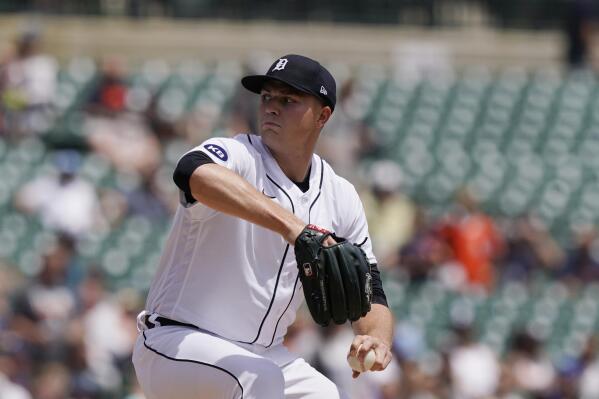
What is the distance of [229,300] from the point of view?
164 inches

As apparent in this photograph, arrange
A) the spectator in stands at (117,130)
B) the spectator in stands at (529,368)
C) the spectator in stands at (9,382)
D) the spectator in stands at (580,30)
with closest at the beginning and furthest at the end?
the spectator in stands at (9,382)
the spectator in stands at (529,368)
the spectator in stands at (117,130)
the spectator in stands at (580,30)

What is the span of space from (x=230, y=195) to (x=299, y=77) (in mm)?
563

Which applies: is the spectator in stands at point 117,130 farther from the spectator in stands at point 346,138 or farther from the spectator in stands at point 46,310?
the spectator in stands at point 46,310

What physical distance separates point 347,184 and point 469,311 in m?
5.80

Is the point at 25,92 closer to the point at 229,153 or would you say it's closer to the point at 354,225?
the point at 354,225

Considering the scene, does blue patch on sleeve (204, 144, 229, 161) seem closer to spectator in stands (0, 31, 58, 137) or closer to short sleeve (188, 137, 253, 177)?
short sleeve (188, 137, 253, 177)

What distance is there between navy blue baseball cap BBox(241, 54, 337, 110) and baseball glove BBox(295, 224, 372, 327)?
1.80ft

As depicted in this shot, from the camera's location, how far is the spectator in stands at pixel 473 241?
34.8ft

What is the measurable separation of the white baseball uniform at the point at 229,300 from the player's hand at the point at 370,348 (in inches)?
10.6

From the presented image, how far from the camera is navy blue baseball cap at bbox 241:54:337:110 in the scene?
4152 mm

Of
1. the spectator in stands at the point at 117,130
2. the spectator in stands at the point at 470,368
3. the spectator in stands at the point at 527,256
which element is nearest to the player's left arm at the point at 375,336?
the spectator in stands at the point at 470,368

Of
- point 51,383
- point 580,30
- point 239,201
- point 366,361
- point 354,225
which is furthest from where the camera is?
point 580,30

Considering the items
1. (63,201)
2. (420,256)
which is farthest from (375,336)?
(420,256)

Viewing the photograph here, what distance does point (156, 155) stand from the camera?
10977 millimetres
